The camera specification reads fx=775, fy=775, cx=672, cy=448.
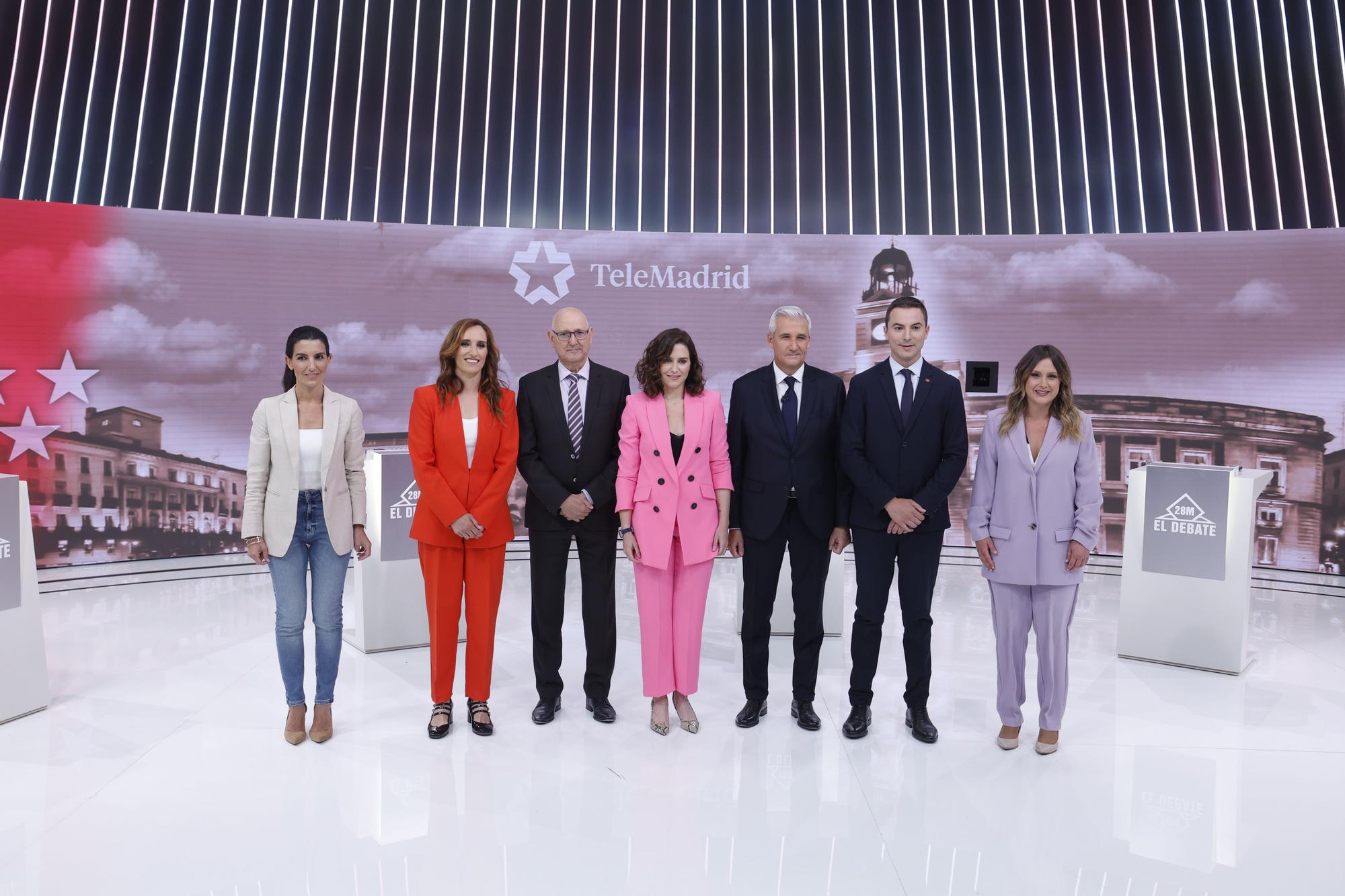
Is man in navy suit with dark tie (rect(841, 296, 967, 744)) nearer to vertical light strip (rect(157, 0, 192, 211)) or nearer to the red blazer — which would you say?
the red blazer

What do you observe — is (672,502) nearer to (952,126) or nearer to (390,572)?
(390,572)

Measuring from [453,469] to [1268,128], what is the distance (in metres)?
8.18

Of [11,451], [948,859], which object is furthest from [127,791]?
[11,451]

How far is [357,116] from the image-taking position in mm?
7391

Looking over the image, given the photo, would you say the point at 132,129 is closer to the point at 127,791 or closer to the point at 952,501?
the point at 127,791

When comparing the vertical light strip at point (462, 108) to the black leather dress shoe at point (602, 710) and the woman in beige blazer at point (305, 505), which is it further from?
the black leather dress shoe at point (602, 710)

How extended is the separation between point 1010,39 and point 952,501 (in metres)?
4.56

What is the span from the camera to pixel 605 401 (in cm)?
320

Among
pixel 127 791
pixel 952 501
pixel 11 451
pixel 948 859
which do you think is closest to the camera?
pixel 948 859

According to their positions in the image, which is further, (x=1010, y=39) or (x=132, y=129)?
(x=1010, y=39)

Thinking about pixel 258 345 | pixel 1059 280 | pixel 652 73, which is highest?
pixel 652 73

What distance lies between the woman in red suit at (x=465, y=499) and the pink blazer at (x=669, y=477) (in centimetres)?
49

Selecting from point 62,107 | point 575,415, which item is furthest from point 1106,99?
point 62,107

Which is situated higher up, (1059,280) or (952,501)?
(1059,280)
